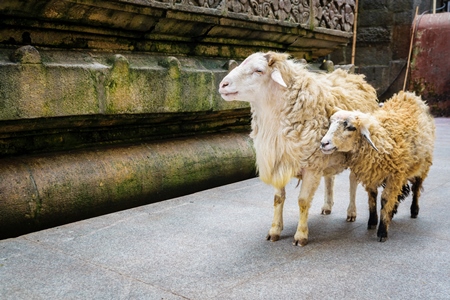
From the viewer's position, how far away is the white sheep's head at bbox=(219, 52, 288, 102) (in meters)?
2.92

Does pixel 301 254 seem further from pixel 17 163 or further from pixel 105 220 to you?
pixel 17 163

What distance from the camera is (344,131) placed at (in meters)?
2.93

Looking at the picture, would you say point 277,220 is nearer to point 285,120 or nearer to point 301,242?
point 301,242

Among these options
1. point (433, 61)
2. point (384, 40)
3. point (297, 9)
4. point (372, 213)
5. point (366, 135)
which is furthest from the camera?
point (384, 40)

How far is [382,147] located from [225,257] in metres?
1.27

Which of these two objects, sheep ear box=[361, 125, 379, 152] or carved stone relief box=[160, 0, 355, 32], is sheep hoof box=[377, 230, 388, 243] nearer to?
sheep ear box=[361, 125, 379, 152]

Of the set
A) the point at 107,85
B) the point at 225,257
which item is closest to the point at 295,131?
the point at 225,257

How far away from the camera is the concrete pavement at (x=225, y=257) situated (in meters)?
2.27

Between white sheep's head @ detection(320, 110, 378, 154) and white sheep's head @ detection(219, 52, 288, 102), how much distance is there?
412 mm

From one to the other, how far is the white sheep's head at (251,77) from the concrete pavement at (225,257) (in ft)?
3.26

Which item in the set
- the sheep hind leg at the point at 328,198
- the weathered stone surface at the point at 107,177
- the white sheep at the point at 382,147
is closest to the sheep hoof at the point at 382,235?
the white sheep at the point at 382,147

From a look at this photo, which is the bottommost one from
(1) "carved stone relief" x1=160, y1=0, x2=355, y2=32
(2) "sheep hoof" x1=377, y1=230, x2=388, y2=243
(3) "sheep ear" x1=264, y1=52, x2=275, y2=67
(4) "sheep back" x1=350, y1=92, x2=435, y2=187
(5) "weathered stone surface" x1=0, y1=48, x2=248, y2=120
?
(2) "sheep hoof" x1=377, y1=230, x2=388, y2=243

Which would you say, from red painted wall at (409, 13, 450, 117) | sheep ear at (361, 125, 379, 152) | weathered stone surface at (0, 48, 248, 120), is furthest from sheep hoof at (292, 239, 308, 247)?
red painted wall at (409, 13, 450, 117)

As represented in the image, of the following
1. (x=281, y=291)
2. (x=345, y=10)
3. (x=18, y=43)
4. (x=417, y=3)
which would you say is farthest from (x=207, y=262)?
(x=417, y=3)
